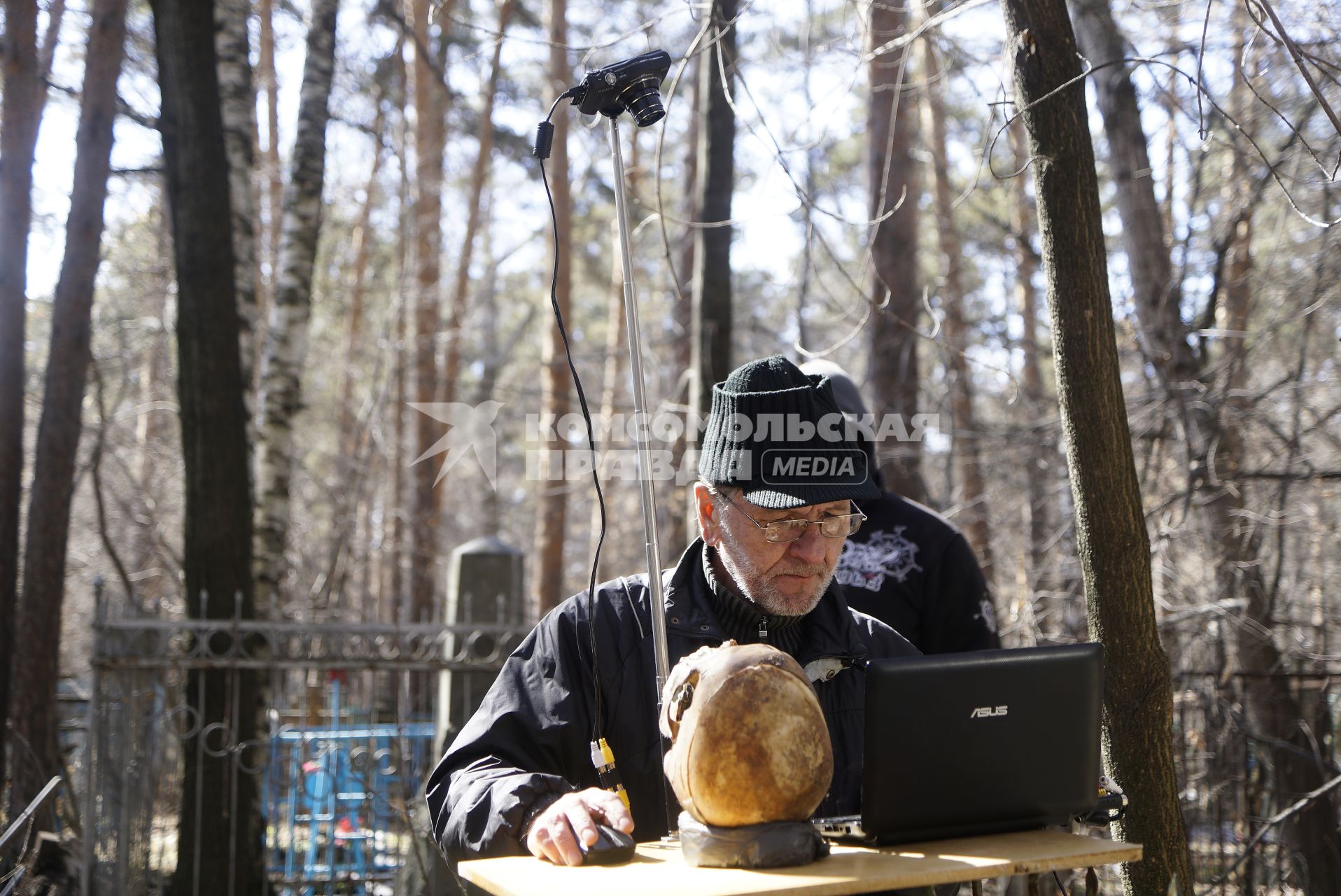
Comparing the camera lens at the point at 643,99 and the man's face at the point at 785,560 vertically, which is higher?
the camera lens at the point at 643,99

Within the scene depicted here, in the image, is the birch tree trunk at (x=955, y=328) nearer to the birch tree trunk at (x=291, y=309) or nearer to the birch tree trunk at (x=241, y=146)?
the birch tree trunk at (x=291, y=309)

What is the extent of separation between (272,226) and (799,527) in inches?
662

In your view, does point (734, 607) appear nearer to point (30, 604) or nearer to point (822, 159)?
point (30, 604)

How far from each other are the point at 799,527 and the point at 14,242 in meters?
7.89

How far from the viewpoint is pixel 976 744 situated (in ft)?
6.03

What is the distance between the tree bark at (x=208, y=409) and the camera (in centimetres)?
616

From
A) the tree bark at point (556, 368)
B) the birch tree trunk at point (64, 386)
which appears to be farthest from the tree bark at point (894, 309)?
the tree bark at point (556, 368)

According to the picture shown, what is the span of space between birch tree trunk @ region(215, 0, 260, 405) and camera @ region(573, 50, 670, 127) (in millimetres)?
4855

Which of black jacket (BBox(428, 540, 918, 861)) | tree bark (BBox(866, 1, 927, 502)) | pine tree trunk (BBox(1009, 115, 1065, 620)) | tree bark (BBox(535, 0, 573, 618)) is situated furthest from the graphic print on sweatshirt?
tree bark (BBox(535, 0, 573, 618))

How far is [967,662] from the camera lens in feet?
6.02

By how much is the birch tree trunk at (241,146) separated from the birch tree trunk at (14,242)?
69.7 inches

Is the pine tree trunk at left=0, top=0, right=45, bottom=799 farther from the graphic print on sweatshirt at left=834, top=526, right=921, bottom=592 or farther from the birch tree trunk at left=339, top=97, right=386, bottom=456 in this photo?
the birch tree trunk at left=339, top=97, right=386, bottom=456

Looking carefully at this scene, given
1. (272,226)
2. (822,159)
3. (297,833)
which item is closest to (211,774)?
(297,833)

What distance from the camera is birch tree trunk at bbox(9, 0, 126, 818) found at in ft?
26.7
